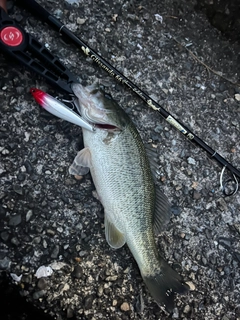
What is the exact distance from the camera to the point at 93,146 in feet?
8.61

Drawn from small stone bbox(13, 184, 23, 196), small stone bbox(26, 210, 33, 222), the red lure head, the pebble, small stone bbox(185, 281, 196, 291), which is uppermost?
the red lure head

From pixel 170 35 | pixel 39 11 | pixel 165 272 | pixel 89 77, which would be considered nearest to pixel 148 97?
pixel 89 77

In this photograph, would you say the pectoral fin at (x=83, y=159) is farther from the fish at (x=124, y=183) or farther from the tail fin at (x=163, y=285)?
the tail fin at (x=163, y=285)

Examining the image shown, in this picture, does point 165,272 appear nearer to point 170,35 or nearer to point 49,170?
point 49,170

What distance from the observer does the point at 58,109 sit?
258 cm

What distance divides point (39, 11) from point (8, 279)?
1777 millimetres

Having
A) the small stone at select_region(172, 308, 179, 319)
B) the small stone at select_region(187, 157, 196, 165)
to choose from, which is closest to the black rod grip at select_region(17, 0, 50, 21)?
the small stone at select_region(187, 157, 196, 165)

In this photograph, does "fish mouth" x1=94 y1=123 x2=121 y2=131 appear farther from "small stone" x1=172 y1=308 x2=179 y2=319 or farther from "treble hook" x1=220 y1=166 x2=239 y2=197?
"small stone" x1=172 y1=308 x2=179 y2=319

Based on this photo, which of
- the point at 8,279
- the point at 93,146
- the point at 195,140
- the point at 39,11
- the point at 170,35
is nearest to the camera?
the point at 8,279

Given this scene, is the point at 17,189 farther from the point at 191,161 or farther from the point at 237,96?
the point at 237,96

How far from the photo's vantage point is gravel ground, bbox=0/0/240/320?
8.38 feet

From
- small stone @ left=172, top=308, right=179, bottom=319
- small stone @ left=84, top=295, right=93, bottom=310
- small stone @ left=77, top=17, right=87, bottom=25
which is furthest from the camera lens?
small stone @ left=77, top=17, right=87, bottom=25

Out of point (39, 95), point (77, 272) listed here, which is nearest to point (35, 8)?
point (39, 95)

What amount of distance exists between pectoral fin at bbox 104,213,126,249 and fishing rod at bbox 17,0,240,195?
2.89 feet
